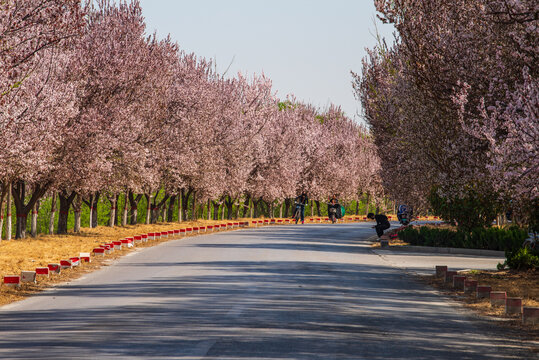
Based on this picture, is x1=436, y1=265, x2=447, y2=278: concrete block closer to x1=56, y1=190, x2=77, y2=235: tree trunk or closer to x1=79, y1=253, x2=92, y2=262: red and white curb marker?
x1=79, y1=253, x2=92, y2=262: red and white curb marker

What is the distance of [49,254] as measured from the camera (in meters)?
23.6

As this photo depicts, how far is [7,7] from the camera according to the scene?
15.9 m

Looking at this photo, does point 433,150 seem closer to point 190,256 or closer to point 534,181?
point 190,256

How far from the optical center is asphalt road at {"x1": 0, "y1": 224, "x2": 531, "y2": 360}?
9078 millimetres

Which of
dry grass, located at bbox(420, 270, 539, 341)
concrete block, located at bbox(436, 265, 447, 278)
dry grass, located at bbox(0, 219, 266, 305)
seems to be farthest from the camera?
concrete block, located at bbox(436, 265, 447, 278)

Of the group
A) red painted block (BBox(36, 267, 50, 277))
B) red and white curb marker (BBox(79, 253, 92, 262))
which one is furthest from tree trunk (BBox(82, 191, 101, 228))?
red painted block (BBox(36, 267, 50, 277))

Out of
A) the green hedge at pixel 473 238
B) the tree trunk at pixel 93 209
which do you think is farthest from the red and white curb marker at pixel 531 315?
the tree trunk at pixel 93 209

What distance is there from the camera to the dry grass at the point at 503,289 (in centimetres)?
1243

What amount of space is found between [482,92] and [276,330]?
9290 mm

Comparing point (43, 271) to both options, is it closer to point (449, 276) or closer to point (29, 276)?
point (29, 276)

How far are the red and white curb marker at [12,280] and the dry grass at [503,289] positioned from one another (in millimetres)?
8436

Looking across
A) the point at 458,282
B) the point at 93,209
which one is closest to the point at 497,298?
the point at 458,282

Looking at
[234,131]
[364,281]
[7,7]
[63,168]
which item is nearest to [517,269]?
[364,281]

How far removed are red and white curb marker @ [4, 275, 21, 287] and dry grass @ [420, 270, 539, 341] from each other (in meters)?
8.44
